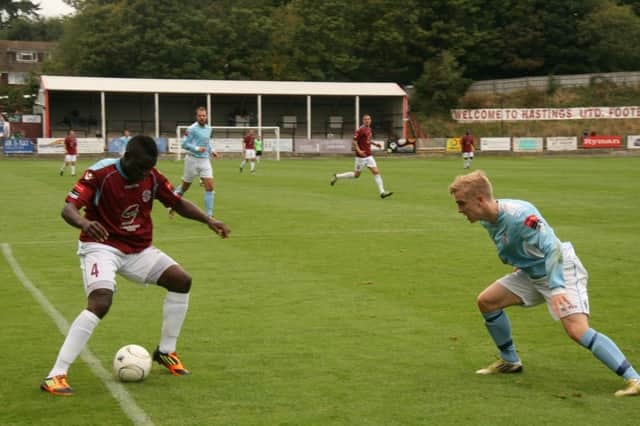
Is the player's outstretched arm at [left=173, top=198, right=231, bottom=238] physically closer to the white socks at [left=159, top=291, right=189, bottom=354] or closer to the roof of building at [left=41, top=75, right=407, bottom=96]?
the white socks at [left=159, top=291, right=189, bottom=354]

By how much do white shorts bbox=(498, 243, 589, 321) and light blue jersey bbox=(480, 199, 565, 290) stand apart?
73 millimetres

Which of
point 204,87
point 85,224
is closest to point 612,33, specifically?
point 204,87

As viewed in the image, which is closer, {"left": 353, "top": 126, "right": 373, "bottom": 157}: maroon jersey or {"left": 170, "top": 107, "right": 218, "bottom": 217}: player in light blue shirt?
{"left": 170, "top": 107, "right": 218, "bottom": 217}: player in light blue shirt

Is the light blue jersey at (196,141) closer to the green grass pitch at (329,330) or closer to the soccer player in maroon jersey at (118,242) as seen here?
the green grass pitch at (329,330)

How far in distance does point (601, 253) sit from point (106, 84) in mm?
55561

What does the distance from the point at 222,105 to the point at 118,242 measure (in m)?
66.7

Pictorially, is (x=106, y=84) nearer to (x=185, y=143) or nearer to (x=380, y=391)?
(x=185, y=143)

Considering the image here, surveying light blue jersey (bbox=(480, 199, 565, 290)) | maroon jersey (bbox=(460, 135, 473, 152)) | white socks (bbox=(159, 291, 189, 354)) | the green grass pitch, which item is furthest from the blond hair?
maroon jersey (bbox=(460, 135, 473, 152))

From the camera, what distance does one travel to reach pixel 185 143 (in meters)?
18.0

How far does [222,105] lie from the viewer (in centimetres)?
7200

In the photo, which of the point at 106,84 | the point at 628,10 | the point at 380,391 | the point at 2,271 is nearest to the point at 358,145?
the point at 2,271

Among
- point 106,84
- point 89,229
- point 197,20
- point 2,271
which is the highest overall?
point 197,20

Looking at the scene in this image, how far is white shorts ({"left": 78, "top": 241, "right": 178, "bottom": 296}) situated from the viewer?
612 cm

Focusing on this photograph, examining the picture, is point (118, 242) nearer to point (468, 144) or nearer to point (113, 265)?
point (113, 265)
